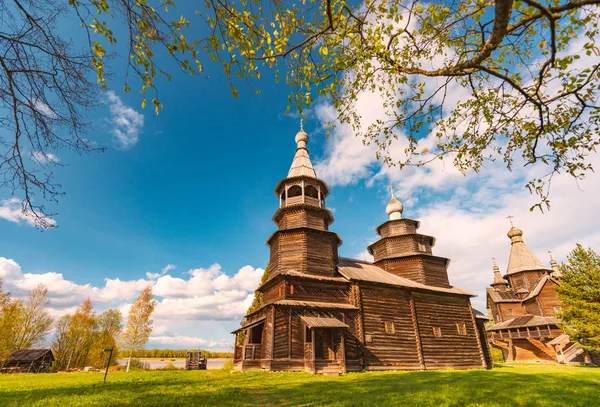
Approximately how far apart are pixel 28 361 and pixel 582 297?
194 ft

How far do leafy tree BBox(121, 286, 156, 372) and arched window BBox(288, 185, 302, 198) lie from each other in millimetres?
20119

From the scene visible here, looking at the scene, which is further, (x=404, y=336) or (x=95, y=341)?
(x=95, y=341)

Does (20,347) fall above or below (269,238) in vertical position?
below

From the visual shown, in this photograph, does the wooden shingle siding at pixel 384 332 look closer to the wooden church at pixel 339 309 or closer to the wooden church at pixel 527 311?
the wooden church at pixel 339 309

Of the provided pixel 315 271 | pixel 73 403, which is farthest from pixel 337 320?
pixel 73 403

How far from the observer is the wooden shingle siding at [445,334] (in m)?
22.0

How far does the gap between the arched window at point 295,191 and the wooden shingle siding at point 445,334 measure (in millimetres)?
13120

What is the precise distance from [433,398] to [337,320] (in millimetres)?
11094

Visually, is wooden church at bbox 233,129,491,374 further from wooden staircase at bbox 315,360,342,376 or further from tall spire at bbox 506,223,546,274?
tall spire at bbox 506,223,546,274

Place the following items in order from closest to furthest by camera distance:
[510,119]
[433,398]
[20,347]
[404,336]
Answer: [510,119] < [433,398] < [404,336] < [20,347]

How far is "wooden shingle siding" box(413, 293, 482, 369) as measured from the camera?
2203cm

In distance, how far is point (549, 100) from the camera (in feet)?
19.6

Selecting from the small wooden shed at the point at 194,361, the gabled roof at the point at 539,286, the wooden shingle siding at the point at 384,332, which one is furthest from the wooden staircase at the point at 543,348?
the small wooden shed at the point at 194,361

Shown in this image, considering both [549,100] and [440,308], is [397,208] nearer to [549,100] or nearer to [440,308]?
[440,308]
